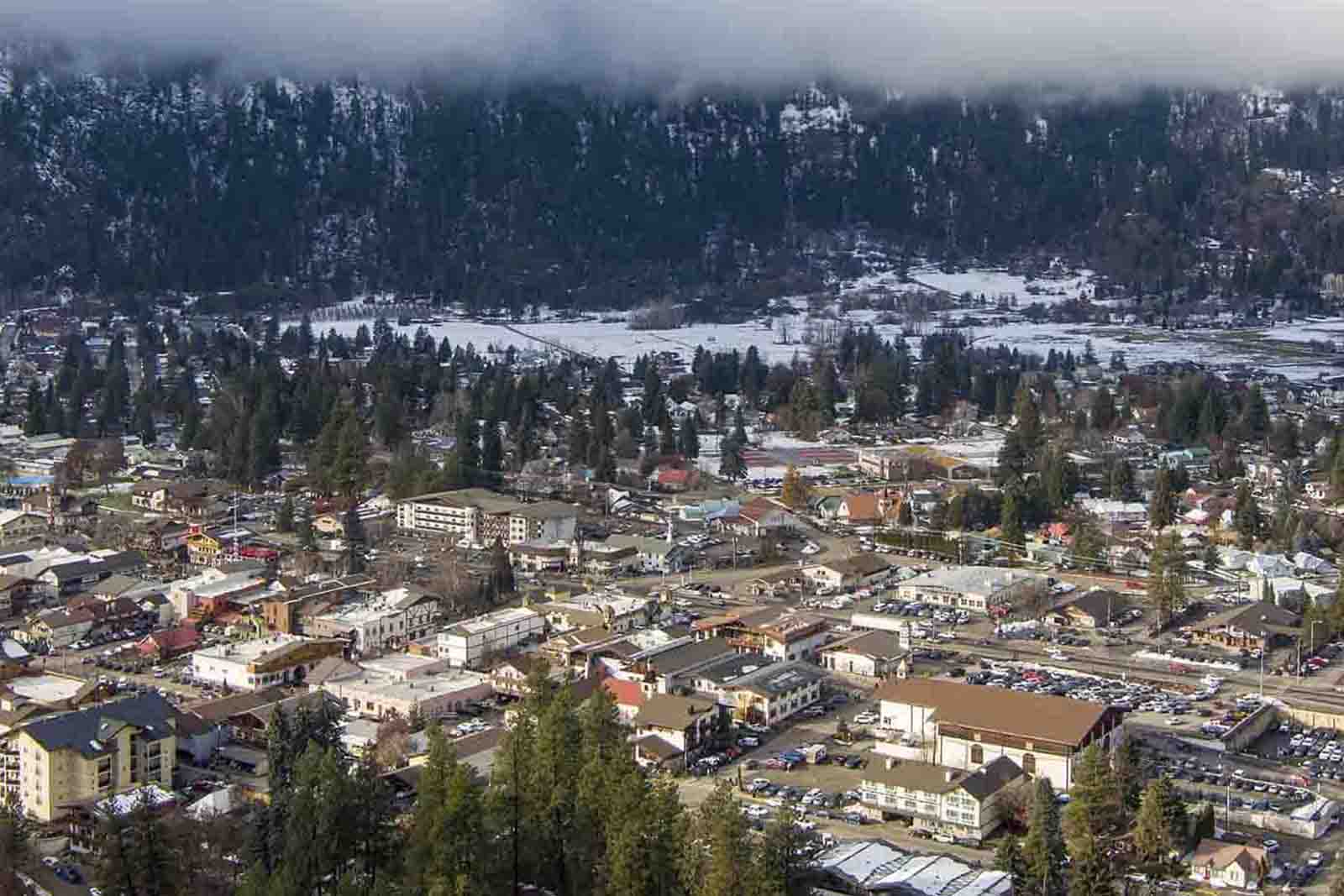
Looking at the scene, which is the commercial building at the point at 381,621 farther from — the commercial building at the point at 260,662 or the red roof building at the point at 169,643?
the red roof building at the point at 169,643

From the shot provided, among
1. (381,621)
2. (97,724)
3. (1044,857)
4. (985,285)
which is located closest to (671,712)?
(1044,857)

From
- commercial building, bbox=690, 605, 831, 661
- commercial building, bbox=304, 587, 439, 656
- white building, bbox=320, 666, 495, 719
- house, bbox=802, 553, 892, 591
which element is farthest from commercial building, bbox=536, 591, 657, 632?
house, bbox=802, 553, 892, 591

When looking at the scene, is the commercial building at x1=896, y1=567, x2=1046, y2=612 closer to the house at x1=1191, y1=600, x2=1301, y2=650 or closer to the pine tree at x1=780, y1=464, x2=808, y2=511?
the house at x1=1191, y1=600, x2=1301, y2=650

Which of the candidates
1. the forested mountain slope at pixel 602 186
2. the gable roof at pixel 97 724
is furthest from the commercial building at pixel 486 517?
the forested mountain slope at pixel 602 186

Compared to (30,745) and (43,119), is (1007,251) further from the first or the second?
(30,745)

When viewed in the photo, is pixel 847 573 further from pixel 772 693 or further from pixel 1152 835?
pixel 1152 835

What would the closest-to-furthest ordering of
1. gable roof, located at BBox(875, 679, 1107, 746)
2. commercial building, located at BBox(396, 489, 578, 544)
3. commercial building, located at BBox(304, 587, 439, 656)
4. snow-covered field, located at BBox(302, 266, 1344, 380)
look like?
1. gable roof, located at BBox(875, 679, 1107, 746)
2. commercial building, located at BBox(304, 587, 439, 656)
3. commercial building, located at BBox(396, 489, 578, 544)
4. snow-covered field, located at BBox(302, 266, 1344, 380)
